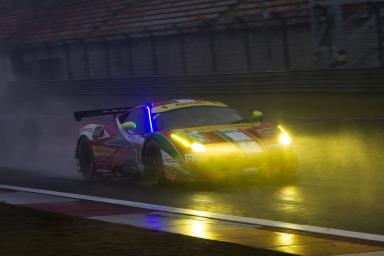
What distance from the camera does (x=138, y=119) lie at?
1123cm

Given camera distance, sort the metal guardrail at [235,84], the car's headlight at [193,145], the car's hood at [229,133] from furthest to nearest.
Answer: the metal guardrail at [235,84]
the car's hood at [229,133]
the car's headlight at [193,145]

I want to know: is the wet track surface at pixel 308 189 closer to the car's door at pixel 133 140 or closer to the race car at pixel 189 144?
the race car at pixel 189 144

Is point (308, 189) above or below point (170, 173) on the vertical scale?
below

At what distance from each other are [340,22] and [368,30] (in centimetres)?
117

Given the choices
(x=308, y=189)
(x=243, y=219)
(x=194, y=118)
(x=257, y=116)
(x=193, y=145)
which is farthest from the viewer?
(x=257, y=116)

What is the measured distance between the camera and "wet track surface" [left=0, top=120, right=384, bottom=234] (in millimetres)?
7664

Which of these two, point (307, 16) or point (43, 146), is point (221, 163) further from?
point (307, 16)

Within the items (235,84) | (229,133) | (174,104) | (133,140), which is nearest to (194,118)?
(174,104)

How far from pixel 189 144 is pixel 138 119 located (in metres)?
1.61

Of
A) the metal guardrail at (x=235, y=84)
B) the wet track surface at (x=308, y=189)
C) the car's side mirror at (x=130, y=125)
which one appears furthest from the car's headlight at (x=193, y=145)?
the metal guardrail at (x=235, y=84)

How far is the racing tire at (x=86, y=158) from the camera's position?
12.4m

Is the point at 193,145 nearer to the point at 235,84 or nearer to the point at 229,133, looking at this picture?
the point at 229,133

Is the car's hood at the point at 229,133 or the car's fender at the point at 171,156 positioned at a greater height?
the car's hood at the point at 229,133

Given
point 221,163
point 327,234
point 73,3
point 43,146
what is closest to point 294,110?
point 43,146
